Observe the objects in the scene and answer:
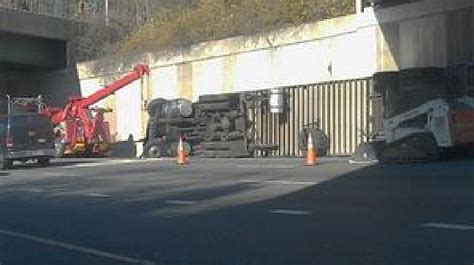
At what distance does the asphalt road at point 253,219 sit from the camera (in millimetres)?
10133

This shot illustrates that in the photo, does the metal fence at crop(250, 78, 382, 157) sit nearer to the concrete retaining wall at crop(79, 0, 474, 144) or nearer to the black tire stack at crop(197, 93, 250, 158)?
the concrete retaining wall at crop(79, 0, 474, 144)

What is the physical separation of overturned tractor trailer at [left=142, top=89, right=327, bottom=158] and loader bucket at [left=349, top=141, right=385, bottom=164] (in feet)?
27.8

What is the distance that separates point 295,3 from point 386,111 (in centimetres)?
1560

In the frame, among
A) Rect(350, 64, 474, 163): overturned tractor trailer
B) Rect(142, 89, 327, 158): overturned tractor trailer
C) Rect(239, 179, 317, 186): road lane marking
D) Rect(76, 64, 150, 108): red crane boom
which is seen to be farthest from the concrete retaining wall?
Rect(239, 179, 317, 186): road lane marking

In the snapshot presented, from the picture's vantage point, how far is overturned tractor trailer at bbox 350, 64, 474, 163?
78.8ft

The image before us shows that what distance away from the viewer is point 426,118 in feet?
80.4

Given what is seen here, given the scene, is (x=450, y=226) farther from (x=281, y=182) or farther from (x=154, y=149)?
(x=154, y=149)

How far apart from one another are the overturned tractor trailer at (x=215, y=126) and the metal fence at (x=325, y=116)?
278 millimetres

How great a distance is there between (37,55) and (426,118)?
32952 millimetres

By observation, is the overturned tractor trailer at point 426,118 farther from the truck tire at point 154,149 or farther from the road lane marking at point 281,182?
the truck tire at point 154,149

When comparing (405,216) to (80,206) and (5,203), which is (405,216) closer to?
(80,206)

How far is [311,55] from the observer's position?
36094mm

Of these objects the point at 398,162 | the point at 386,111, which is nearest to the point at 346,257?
the point at 398,162

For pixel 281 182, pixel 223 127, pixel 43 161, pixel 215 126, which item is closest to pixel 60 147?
pixel 43 161
